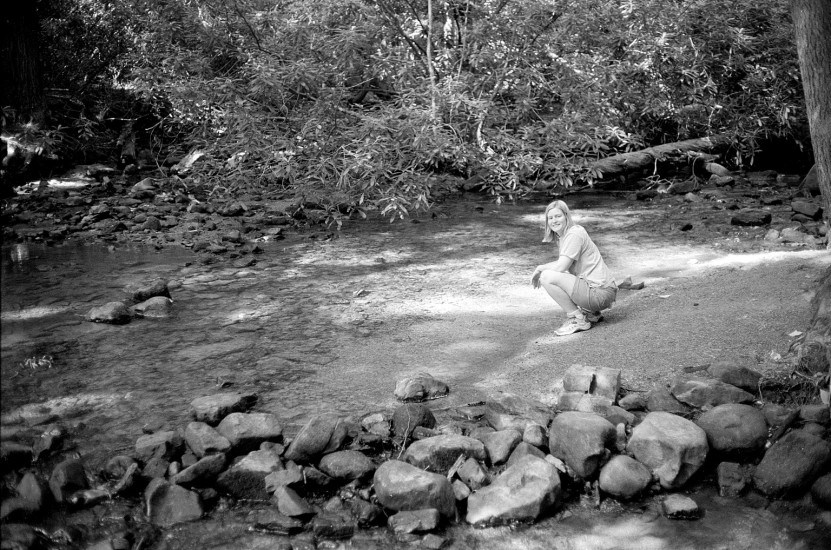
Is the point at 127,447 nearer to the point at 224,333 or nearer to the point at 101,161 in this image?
the point at 224,333

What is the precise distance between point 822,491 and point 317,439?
267 cm

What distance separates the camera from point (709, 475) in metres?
4.08

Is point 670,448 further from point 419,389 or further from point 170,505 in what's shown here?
point 170,505

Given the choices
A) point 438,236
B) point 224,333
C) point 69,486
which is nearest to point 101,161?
point 438,236

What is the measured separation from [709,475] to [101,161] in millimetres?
14567

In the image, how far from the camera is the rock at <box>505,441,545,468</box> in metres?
4.13

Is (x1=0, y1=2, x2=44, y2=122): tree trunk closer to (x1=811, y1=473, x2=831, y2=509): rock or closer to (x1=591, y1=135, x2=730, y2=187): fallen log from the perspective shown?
(x1=591, y1=135, x2=730, y2=187): fallen log

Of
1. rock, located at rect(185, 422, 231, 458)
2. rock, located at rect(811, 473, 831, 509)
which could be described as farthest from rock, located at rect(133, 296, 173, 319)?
rock, located at rect(811, 473, 831, 509)

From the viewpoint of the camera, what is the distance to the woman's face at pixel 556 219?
5.95 meters

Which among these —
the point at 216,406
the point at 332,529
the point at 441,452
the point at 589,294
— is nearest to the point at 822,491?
the point at 441,452

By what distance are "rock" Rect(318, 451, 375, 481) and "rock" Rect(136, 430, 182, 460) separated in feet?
2.88

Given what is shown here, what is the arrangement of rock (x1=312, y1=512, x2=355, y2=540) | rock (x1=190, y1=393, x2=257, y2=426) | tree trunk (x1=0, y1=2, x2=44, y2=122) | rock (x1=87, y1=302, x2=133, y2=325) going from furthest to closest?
1. tree trunk (x1=0, y1=2, x2=44, y2=122)
2. rock (x1=87, y1=302, x2=133, y2=325)
3. rock (x1=190, y1=393, x2=257, y2=426)
4. rock (x1=312, y1=512, x2=355, y2=540)

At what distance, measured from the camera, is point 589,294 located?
19.6 feet

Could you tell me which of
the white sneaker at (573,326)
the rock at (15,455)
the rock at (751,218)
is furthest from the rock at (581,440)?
the rock at (751,218)
